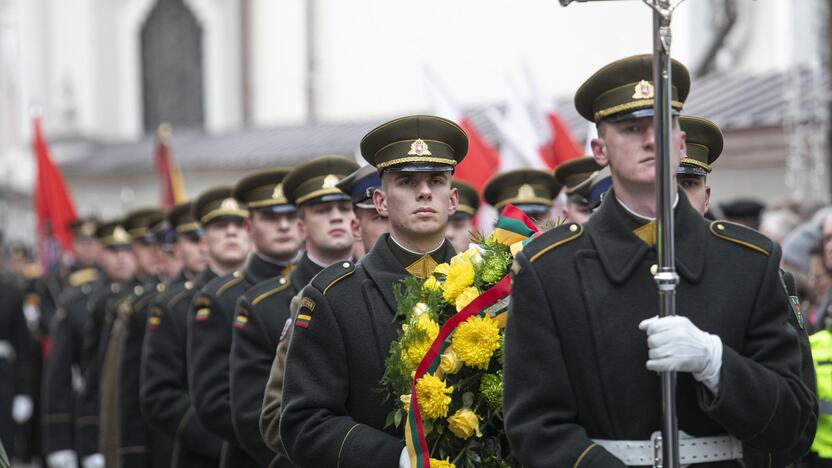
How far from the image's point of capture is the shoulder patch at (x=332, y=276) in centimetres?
460

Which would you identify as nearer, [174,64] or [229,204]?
[229,204]

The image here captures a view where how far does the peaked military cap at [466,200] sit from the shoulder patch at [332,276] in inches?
91.8

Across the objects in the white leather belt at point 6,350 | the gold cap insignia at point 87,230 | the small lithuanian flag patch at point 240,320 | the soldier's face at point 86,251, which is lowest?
the white leather belt at point 6,350

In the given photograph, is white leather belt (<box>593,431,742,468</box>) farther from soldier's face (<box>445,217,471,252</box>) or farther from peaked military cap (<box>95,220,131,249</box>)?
peaked military cap (<box>95,220,131,249</box>)

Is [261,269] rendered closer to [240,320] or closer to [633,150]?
[240,320]

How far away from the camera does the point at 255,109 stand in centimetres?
2716

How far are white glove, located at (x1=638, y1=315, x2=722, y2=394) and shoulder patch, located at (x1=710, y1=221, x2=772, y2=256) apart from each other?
38 cm

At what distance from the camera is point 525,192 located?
7199mm

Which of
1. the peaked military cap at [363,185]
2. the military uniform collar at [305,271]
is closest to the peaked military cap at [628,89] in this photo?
the peaked military cap at [363,185]

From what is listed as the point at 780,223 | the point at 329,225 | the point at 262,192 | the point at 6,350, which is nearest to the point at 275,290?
the point at 329,225

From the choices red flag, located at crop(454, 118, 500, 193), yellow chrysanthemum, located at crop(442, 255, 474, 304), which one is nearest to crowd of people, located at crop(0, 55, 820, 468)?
yellow chrysanthemum, located at crop(442, 255, 474, 304)

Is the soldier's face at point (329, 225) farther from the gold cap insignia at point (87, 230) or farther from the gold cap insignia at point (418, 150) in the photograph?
the gold cap insignia at point (87, 230)

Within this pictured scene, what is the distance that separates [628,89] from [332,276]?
1438 mm

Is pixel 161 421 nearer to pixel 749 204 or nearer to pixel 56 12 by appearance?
pixel 749 204
